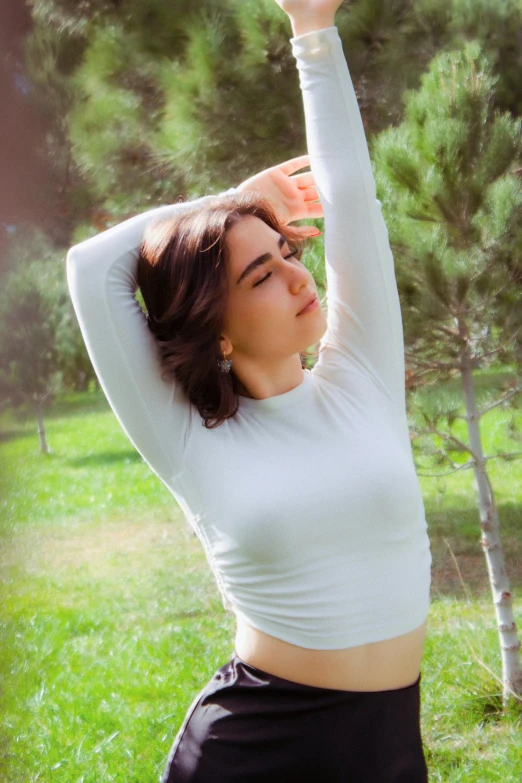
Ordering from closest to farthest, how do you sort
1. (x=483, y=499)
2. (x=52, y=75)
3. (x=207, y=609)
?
(x=483, y=499), (x=207, y=609), (x=52, y=75)

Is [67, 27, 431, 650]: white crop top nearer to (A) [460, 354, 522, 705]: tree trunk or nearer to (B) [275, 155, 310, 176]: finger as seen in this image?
(B) [275, 155, 310, 176]: finger

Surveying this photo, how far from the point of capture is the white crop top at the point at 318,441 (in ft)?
3.04

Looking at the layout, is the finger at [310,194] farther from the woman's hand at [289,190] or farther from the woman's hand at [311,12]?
the woman's hand at [311,12]

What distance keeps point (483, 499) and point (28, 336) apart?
→ 3165mm

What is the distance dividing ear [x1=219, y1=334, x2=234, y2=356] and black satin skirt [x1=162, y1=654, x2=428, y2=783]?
361 millimetres

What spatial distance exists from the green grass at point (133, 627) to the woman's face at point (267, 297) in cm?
31

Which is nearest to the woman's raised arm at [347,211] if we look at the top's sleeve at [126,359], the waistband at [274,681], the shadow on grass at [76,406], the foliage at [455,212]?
the top's sleeve at [126,359]

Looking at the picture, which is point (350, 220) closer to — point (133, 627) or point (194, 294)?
point (194, 294)

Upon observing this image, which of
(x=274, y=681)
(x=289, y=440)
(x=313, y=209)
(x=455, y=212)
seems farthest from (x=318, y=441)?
(x=455, y=212)

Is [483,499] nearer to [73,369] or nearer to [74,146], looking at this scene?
[74,146]

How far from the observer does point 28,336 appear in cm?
472

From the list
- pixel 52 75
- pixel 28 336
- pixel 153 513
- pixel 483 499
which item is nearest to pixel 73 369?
pixel 28 336

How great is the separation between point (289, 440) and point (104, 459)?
523cm

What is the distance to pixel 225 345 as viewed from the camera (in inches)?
41.1
